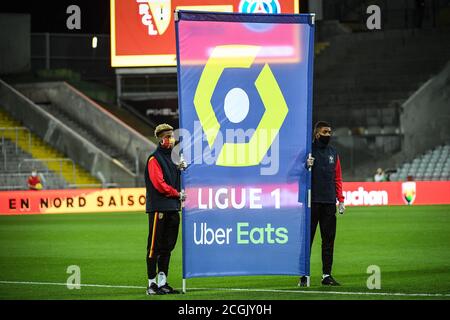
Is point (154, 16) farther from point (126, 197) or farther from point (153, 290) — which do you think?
point (153, 290)

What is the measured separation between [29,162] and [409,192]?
1624 cm

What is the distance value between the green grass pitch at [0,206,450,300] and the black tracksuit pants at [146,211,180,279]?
486 millimetres

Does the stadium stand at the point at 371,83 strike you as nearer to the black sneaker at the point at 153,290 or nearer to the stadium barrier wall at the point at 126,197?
the stadium barrier wall at the point at 126,197

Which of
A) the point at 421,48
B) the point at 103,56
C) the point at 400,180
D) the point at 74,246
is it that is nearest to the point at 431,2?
the point at 421,48

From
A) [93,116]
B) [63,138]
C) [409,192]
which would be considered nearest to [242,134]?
[409,192]

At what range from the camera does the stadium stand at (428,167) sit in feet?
145

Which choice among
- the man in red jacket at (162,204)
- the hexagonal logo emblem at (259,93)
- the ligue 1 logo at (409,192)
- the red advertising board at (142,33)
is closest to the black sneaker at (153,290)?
the man in red jacket at (162,204)

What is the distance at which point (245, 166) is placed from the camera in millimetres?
14000

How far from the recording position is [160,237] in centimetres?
1406

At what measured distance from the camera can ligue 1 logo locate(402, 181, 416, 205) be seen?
41.4m

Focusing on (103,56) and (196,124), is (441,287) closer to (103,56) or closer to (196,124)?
(196,124)

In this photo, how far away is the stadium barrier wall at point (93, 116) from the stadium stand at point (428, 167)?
37.5 feet

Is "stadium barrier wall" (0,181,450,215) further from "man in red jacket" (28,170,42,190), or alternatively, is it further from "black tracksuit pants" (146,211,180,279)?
"black tracksuit pants" (146,211,180,279)
